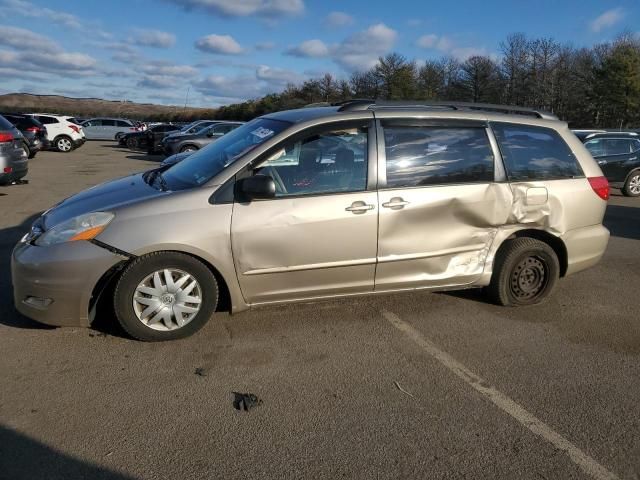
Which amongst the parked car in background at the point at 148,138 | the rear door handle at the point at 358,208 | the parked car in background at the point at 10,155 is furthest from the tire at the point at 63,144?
the rear door handle at the point at 358,208

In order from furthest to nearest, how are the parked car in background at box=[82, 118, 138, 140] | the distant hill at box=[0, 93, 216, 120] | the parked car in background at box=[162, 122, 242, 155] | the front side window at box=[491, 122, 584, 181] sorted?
the distant hill at box=[0, 93, 216, 120], the parked car in background at box=[82, 118, 138, 140], the parked car in background at box=[162, 122, 242, 155], the front side window at box=[491, 122, 584, 181]

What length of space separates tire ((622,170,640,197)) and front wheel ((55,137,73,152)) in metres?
23.4

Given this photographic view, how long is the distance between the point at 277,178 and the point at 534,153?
2.33 metres

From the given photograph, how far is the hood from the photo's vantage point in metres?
3.94

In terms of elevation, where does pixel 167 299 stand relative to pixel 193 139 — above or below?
below

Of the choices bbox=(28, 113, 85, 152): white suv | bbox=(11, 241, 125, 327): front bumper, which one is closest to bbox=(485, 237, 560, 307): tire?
bbox=(11, 241, 125, 327): front bumper

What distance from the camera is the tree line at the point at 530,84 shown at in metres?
45.0

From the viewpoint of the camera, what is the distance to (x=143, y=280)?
149 inches

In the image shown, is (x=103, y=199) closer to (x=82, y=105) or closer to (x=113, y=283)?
(x=113, y=283)

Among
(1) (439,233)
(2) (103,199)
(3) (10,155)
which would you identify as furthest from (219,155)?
(3) (10,155)

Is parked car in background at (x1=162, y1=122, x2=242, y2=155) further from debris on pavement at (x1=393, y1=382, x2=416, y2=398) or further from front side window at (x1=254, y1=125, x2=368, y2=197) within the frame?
debris on pavement at (x1=393, y1=382, x2=416, y2=398)

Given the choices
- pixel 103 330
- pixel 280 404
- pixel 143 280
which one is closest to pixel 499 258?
pixel 280 404

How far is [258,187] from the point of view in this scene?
3.80 metres

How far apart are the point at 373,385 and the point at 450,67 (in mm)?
64843
